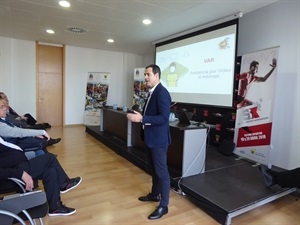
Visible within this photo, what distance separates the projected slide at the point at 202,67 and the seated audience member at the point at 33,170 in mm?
3188

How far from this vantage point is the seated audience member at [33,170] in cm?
166

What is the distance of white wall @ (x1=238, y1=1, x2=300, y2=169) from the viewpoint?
313 centimetres

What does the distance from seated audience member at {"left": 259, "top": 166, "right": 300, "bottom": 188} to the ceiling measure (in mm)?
2633

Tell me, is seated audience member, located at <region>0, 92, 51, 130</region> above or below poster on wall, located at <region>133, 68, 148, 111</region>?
below

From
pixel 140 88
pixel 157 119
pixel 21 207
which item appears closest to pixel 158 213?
pixel 157 119

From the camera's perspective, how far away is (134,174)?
3.10 metres

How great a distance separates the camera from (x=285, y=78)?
10.7ft

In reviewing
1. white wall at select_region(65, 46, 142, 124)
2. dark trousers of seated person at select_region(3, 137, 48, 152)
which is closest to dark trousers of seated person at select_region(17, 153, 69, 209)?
dark trousers of seated person at select_region(3, 137, 48, 152)

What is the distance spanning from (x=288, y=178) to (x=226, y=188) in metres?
0.66

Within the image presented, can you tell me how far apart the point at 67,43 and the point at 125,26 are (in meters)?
2.69

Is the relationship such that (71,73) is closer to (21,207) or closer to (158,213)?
(158,213)

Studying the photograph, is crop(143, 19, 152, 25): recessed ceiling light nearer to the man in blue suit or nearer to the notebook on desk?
the notebook on desk

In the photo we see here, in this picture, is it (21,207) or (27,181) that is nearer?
(21,207)

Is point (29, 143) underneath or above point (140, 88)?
underneath
